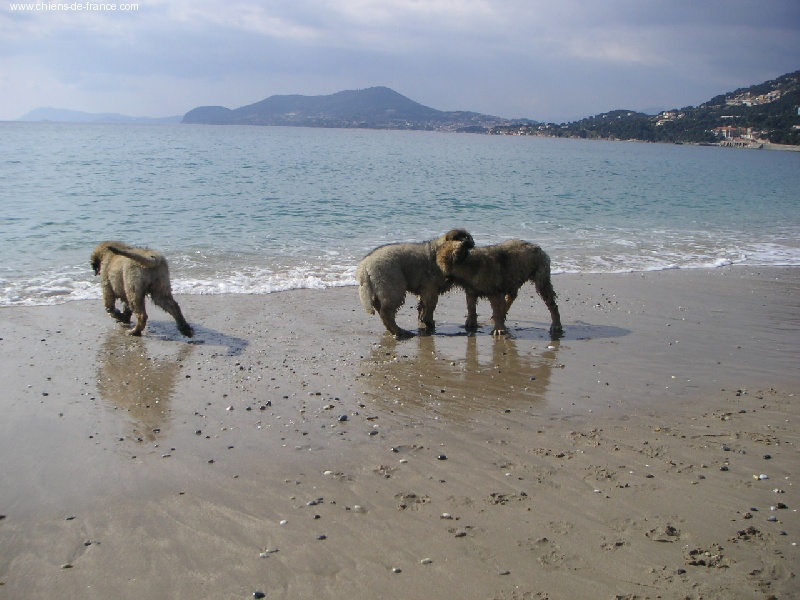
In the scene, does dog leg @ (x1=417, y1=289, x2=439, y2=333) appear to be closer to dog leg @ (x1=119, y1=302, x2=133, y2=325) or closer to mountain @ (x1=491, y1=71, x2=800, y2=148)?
dog leg @ (x1=119, y1=302, x2=133, y2=325)

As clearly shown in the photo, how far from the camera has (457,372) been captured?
8.22 m

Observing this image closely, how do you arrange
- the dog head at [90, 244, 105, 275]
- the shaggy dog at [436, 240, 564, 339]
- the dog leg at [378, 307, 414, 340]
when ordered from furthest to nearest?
1. the dog head at [90, 244, 105, 275]
2. the shaggy dog at [436, 240, 564, 339]
3. the dog leg at [378, 307, 414, 340]

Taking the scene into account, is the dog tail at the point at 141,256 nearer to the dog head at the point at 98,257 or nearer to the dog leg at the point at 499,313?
the dog head at the point at 98,257

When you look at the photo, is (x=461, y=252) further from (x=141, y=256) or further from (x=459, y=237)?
(x=141, y=256)

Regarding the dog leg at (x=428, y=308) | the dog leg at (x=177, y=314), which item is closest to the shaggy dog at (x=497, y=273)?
the dog leg at (x=428, y=308)

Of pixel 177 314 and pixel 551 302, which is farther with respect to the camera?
pixel 551 302

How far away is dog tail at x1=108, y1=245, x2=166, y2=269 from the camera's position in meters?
9.39

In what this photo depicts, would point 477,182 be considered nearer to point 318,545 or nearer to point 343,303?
point 343,303

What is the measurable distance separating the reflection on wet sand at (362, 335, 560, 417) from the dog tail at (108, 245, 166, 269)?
135 inches

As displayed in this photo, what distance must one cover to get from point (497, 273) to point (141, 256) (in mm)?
5145

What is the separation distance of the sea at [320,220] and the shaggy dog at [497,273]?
363 centimetres

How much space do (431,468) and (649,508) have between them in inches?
66.1

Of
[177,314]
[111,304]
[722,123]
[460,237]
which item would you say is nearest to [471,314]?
[460,237]

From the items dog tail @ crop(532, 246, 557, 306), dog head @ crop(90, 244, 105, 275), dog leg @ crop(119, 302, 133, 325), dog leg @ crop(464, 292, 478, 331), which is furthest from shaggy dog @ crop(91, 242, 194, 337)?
dog tail @ crop(532, 246, 557, 306)
